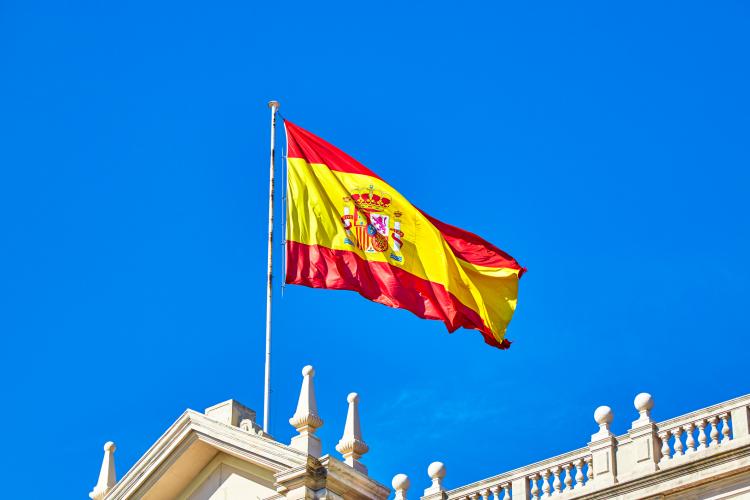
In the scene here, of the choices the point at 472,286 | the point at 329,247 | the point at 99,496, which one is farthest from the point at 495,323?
the point at 99,496

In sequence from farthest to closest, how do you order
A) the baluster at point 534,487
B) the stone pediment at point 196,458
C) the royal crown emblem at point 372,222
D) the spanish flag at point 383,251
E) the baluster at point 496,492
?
the royal crown emblem at point 372,222 → the spanish flag at point 383,251 → the stone pediment at point 196,458 → the baluster at point 496,492 → the baluster at point 534,487

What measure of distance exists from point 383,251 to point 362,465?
542 centimetres

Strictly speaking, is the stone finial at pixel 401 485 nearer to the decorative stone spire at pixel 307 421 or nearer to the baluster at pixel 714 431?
the decorative stone spire at pixel 307 421

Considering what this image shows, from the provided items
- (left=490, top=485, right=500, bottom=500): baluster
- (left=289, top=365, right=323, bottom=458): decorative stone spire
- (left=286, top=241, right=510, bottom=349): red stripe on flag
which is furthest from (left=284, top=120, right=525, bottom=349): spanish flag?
(left=490, top=485, right=500, bottom=500): baluster

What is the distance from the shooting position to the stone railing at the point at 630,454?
102ft

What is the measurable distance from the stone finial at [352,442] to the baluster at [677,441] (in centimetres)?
600

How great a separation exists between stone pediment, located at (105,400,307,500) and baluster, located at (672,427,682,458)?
7.45m

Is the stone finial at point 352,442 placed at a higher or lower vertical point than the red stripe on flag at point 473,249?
lower

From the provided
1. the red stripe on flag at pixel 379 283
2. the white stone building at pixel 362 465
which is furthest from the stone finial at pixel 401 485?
the red stripe on flag at pixel 379 283

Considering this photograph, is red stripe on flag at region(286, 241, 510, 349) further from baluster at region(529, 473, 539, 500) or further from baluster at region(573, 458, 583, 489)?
baluster at region(573, 458, 583, 489)

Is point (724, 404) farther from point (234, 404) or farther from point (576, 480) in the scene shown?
point (234, 404)

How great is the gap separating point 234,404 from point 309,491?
9.72ft

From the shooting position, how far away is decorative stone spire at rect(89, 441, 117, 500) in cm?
3575

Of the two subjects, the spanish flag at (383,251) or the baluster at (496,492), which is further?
the spanish flag at (383,251)
